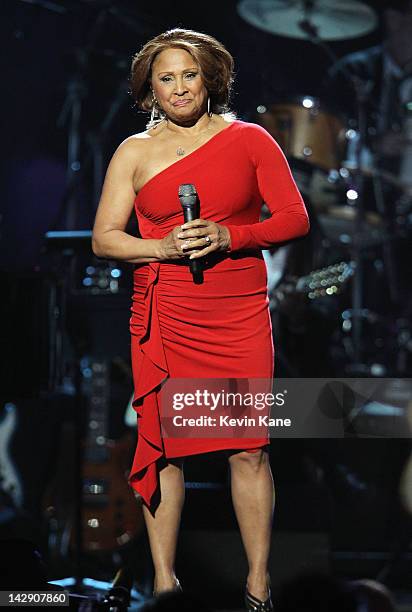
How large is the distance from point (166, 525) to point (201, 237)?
861mm

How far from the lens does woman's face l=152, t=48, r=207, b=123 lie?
259 cm

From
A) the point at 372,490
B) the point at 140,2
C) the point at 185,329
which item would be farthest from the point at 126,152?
the point at 372,490

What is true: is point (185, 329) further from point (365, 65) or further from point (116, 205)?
point (365, 65)

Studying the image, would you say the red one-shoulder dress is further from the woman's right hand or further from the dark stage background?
the dark stage background

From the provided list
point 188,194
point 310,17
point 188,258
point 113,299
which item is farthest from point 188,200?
point 310,17

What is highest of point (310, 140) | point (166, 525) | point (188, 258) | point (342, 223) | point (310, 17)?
point (310, 17)

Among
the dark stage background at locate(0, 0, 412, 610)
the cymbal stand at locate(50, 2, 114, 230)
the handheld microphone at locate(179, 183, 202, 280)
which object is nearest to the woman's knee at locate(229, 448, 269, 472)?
the handheld microphone at locate(179, 183, 202, 280)

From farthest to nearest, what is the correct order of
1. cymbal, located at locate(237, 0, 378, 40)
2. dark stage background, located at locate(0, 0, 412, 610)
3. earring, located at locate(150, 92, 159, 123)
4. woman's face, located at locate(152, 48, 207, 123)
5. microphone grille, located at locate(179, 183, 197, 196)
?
cymbal, located at locate(237, 0, 378, 40), dark stage background, located at locate(0, 0, 412, 610), earring, located at locate(150, 92, 159, 123), woman's face, located at locate(152, 48, 207, 123), microphone grille, located at locate(179, 183, 197, 196)

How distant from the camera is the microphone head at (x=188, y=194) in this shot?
241 centimetres

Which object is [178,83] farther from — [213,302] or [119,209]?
[213,302]

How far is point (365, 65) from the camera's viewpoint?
17.8 feet

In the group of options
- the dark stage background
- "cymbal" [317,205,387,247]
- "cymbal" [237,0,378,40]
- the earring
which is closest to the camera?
the earring

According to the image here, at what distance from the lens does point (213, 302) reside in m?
2.64

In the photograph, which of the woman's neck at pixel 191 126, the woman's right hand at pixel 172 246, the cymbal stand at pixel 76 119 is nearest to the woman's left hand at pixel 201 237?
the woman's right hand at pixel 172 246
